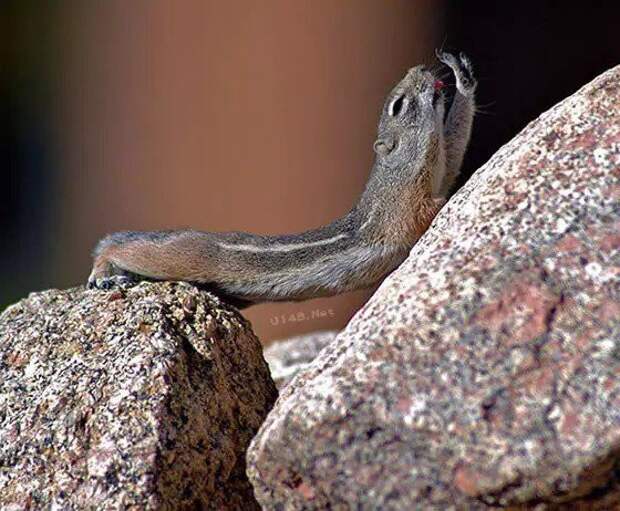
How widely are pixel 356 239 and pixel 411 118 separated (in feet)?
2.27

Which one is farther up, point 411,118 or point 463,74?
point 463,74

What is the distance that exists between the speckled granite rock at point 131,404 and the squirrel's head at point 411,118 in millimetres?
1504

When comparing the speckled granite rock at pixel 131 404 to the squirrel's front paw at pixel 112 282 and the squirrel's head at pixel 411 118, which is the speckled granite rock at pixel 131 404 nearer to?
the squirrel's front paw at pixel 112 282

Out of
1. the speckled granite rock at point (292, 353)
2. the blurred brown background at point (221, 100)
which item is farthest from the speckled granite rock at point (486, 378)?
the blurred brown background at point (221, 100)

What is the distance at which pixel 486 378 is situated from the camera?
2918mm

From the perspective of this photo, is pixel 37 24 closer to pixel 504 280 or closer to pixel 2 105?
pixel 2 105

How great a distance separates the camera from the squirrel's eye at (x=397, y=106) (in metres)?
5.43

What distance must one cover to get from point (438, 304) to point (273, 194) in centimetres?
628

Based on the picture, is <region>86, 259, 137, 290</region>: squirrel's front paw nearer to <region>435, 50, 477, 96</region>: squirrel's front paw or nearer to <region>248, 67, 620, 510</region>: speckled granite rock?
<region>248, 67, 620, 510</region>: speckled granite rock

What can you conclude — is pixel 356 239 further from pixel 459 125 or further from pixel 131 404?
pixel 131 404

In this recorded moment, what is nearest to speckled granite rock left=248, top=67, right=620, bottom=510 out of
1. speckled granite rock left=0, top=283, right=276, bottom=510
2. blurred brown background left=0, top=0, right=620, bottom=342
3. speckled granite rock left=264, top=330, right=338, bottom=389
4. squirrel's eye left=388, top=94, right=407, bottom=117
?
speckled granite rock left=0, top=283, right=276, bottom=510

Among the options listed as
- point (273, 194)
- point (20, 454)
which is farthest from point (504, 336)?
point (273, 194)

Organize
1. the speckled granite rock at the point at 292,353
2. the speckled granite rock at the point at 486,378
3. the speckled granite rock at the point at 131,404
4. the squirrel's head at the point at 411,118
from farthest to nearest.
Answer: the speckled granite rock at the point at 292,353
the squirrel's head at the point at 411,118
the speckled granite rock at the point at 131,404
the speckled granite rock at the point at 486,378

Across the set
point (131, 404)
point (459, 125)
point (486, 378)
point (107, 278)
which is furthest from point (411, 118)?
point (486, 378)
